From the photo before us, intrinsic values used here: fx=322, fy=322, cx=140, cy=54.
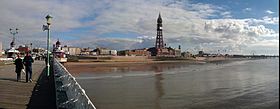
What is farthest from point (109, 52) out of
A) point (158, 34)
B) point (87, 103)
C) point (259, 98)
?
point (87, 103)

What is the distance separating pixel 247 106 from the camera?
12.8m

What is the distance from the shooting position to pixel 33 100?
9.05 m

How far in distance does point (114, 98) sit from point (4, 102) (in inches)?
248

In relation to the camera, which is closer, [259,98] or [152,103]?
[152,103]

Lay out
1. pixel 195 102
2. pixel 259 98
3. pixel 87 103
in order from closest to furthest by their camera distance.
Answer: pixel 87 103, pixel 195 102, pixel 259 98

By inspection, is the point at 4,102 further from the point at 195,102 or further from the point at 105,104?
the point at 195,102

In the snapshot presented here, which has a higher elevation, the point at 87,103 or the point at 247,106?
the point at 87,103

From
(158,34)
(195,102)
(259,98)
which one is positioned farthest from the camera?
(158,34)

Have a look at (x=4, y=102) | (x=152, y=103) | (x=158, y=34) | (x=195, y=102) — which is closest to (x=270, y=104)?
(x=195, y=102)

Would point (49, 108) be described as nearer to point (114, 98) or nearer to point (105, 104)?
point (105, 104)

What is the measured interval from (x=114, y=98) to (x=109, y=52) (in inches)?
4858

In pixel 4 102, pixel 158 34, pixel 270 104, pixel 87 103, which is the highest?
pixel 158 34

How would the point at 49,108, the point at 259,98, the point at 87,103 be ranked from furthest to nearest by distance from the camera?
the point at 259,98
the point at 49,108
the point at 87,103

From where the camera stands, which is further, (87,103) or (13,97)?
(13,97)
